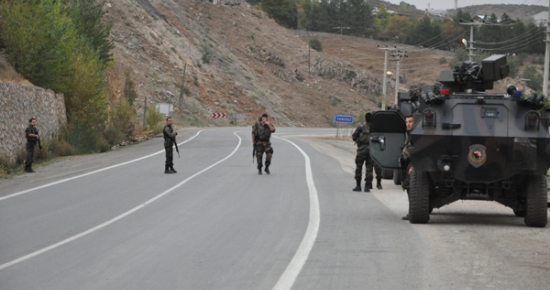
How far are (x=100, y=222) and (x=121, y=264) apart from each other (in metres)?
4.10

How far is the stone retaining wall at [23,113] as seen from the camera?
91.0 feet

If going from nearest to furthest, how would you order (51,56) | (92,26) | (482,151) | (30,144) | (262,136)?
1. (482,151)
2. (262,136)
3. (30,144)
4. (51,56)
5. (92,26)

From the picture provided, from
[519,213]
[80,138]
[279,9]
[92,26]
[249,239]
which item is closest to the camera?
[249,239]

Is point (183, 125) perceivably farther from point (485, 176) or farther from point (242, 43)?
point (485, 176)

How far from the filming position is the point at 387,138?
1500cm

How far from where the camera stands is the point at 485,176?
1305 cm

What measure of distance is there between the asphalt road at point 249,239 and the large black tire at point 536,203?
22 centimetres

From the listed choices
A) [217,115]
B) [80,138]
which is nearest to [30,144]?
[80,138]

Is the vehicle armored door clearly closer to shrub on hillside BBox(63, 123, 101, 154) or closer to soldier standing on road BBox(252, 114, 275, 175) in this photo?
soldier standing on road BBox(252, 114, 275, 175)

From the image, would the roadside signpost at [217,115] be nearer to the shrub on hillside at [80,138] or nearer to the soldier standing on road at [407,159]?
the shrub on hillside at [80,138]

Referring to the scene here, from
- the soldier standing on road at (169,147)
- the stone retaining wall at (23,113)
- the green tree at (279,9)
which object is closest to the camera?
the soldier standing on road at (169,147)

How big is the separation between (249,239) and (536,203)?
492cm

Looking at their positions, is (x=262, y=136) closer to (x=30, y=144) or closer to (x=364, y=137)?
(x=364, y=137)

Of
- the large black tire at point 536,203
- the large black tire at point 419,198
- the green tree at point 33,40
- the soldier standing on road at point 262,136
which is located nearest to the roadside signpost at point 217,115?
the green tree at point 33,40
